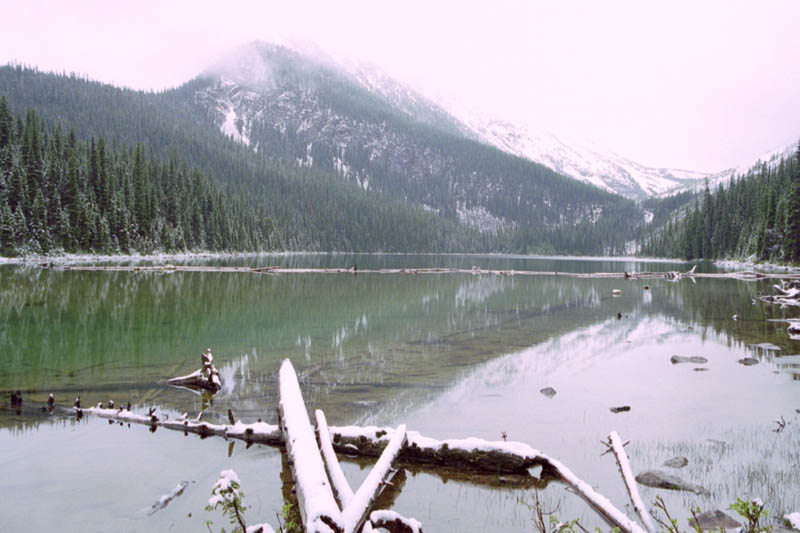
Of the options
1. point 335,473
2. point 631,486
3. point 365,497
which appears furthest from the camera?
point 335,473

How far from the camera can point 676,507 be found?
736cm

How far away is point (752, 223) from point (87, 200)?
12055 centimetres

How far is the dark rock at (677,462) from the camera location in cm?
894

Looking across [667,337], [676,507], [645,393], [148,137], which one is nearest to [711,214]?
[667,337]

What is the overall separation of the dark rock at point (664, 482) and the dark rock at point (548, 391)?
17.2ft

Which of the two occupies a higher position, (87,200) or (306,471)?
(87,200)

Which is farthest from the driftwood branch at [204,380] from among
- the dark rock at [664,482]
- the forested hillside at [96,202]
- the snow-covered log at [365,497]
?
the forested hillside at [96,202]

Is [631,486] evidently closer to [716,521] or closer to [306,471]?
[716,521]

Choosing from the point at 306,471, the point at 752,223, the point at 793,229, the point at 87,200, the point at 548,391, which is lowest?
the point at 548,391

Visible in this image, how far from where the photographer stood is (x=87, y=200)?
76875 millimetres

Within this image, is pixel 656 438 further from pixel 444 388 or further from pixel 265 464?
pixel 265 464

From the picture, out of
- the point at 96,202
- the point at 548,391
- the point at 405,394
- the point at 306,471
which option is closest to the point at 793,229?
the point at 548,391

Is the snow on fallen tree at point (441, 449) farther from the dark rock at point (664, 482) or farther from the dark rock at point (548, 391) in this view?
the dark rock at point (548, 391)

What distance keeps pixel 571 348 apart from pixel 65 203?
270ft
